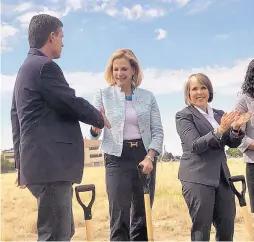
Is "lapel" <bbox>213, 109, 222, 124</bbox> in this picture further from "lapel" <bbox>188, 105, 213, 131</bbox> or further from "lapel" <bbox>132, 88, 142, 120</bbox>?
"lapel" <bbox>132, 88, 142, 120</bbox>

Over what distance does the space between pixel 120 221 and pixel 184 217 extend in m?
5.22

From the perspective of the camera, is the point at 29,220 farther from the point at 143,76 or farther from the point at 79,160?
the point at 79,160

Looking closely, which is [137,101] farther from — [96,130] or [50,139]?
[50,139]

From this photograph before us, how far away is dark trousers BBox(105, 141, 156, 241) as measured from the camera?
134 inches

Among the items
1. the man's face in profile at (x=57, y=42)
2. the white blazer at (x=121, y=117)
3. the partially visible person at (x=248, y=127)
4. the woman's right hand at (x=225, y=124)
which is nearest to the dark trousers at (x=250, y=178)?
the partially visible person at (x=248, y=127)

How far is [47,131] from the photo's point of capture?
2727 millimetres

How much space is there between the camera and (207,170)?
3.21 meters

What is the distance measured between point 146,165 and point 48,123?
39.4 inches

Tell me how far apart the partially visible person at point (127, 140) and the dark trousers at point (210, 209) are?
431 millimetres

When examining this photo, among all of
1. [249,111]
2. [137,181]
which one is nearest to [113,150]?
[137,181]

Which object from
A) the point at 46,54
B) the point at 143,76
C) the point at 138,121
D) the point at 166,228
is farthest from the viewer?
the point at 166,228

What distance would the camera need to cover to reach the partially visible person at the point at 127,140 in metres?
3.42

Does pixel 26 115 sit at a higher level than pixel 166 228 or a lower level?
higher

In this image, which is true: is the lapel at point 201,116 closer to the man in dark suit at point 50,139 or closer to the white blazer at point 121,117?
the white blazer at point 121,117
